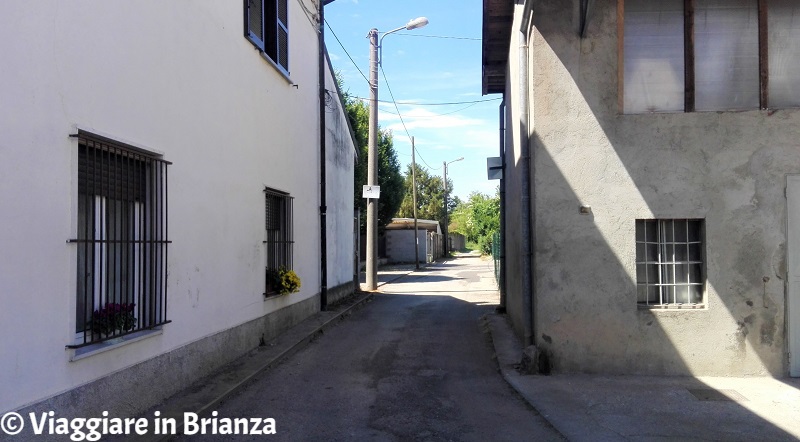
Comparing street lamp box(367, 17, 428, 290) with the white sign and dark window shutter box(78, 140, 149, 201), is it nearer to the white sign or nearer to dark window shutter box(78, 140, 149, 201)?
the white sign

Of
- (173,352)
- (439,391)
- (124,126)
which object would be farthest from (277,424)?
(124,126)

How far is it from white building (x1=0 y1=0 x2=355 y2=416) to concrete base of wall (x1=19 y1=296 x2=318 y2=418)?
0.02 metres

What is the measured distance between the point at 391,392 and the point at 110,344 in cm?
294

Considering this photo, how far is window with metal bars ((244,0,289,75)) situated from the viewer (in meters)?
9.27

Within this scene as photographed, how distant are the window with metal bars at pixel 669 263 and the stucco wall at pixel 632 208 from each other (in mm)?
222

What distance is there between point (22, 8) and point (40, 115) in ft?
2.28

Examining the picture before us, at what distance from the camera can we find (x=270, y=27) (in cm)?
1034

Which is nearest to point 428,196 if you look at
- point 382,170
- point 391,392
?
point 382,170

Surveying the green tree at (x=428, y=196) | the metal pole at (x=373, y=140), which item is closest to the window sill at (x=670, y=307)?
the metal pole at (x=373, y=140)

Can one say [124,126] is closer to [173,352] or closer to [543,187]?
[173,352]

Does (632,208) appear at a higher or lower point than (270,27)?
lower

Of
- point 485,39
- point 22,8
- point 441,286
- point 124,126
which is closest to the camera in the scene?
point 22,8

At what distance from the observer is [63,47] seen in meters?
4.74

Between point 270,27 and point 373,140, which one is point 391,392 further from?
point 373,140
